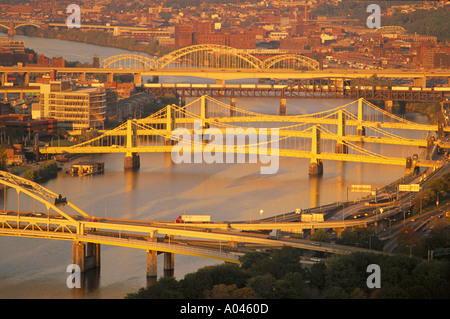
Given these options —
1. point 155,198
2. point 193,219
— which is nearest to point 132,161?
point 155,198

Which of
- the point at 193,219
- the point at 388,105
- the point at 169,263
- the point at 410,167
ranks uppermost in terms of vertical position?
the point at 193,219

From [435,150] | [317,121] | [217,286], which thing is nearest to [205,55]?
[317,121]

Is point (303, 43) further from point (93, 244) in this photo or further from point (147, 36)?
point (93, 244)

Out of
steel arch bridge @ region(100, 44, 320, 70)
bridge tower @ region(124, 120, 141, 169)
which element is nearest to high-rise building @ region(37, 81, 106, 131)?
bridge tower @ region(124, 120, 141, 169)

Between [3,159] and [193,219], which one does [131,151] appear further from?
[193,219]

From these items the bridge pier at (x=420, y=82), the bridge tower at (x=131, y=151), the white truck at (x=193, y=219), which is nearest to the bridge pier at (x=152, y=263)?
the white truck at (x=193, y=219)

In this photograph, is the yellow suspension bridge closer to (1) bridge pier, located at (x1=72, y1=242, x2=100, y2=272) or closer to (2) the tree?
(1) bridge pier, located at (x1=72, y1=242, x2=100, y2=272)
